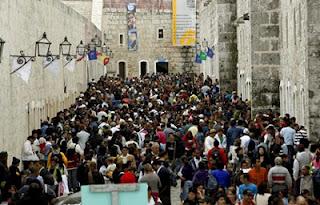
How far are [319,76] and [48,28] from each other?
518 inches

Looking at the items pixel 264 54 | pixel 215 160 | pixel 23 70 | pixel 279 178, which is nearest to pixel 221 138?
pixel 215 160

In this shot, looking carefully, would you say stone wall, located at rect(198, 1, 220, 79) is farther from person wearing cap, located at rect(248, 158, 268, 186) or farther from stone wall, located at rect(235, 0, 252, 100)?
person wearing cap, located at rect(248, 158, 268, 186)

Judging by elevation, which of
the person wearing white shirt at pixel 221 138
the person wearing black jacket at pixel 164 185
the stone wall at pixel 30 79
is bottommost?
the person wearing black jacket at pixel 164 185

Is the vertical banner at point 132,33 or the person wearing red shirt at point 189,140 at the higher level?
the vertical banner at point 132,33

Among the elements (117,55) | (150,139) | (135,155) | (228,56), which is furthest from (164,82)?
(135,155)

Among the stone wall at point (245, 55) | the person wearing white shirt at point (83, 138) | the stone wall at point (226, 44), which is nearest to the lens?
the person wearing white shirt at point (83, 138)

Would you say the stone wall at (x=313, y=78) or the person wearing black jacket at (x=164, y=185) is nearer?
the person wearing black jacket at (x=164, y=185)

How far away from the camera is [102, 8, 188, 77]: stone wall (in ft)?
238

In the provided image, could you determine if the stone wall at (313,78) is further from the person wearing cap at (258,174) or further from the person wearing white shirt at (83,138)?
the person wearing cap at (258,174)

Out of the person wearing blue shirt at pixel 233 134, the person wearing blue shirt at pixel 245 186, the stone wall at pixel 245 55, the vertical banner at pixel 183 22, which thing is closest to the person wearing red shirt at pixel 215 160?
the person wearing blue shirt at pixel 245 186

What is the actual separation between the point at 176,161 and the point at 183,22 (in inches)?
1977

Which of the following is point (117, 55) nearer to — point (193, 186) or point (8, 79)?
point (8, 79)

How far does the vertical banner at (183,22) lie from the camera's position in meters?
68.4

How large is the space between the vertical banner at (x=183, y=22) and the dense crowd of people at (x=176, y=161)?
130 feet
